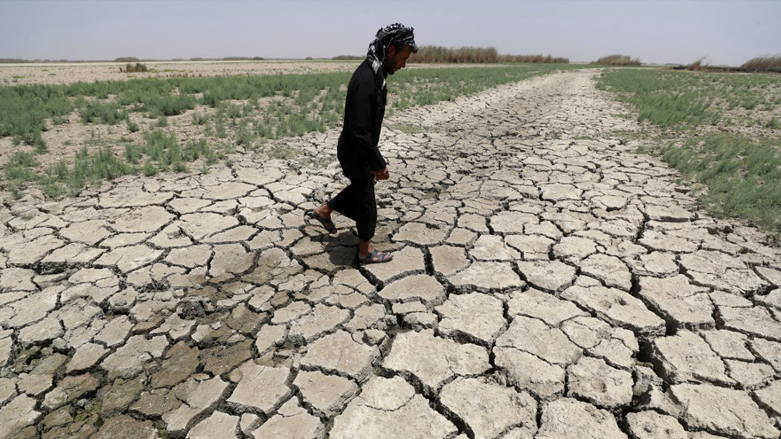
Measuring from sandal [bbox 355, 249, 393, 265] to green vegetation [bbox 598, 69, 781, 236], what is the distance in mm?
3115

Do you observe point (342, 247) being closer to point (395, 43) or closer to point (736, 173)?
point (395, 43)

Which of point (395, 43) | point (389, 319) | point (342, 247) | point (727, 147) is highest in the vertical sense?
point (395, 43)

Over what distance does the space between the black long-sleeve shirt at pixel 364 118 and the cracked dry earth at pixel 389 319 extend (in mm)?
823

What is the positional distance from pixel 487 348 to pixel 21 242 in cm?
348

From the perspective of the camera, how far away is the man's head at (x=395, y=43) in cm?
241

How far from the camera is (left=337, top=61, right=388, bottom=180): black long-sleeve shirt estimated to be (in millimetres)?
2385

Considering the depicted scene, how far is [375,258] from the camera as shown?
2.95 metres

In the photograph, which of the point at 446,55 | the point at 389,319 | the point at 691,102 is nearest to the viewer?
the point at 389,319

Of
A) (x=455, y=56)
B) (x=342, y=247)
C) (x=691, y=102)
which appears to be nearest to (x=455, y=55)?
(x=455, y=56)

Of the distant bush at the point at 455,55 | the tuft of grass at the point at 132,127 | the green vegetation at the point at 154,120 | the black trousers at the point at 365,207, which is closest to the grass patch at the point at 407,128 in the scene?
the green vegetation at the point at 154,120

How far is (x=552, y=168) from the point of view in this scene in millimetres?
5168

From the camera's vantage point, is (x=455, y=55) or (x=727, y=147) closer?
(x=727, y=147)

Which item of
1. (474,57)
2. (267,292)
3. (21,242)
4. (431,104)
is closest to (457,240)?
(267,292)

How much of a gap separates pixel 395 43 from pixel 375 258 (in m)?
1.45
